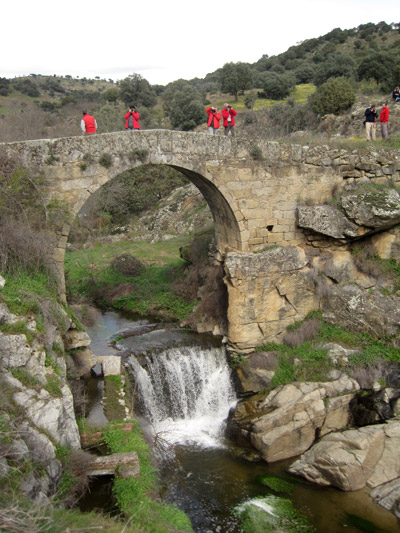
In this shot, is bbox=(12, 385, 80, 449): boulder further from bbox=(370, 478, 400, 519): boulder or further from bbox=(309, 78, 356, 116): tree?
bbox=(309, 78, 356, 116): tree

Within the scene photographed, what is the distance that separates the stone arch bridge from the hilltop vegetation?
882cm

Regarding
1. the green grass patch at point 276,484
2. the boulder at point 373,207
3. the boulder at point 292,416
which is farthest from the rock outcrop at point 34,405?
the boulder at point 373,207

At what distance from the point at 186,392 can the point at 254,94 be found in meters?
26.5

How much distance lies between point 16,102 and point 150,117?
47.4 ft

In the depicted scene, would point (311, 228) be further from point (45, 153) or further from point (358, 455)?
point (45, 153)

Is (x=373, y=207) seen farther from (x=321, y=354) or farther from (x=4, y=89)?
(x=4, y=89)

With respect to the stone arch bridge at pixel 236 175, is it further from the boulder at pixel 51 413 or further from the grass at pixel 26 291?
the boulder at pixel 51 413

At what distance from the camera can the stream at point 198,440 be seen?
774cm

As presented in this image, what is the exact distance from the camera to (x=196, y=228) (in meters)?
20.9

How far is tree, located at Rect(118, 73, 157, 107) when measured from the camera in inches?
1383

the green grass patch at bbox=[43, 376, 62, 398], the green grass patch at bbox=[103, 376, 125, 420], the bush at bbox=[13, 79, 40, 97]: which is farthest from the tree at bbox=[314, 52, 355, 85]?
the bush at bbox=[13, 79, 40, 97]

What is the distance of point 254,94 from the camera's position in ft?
105

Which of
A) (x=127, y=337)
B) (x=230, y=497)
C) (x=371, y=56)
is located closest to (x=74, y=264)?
(x=127, y=337)

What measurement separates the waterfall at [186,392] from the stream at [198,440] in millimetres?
21
